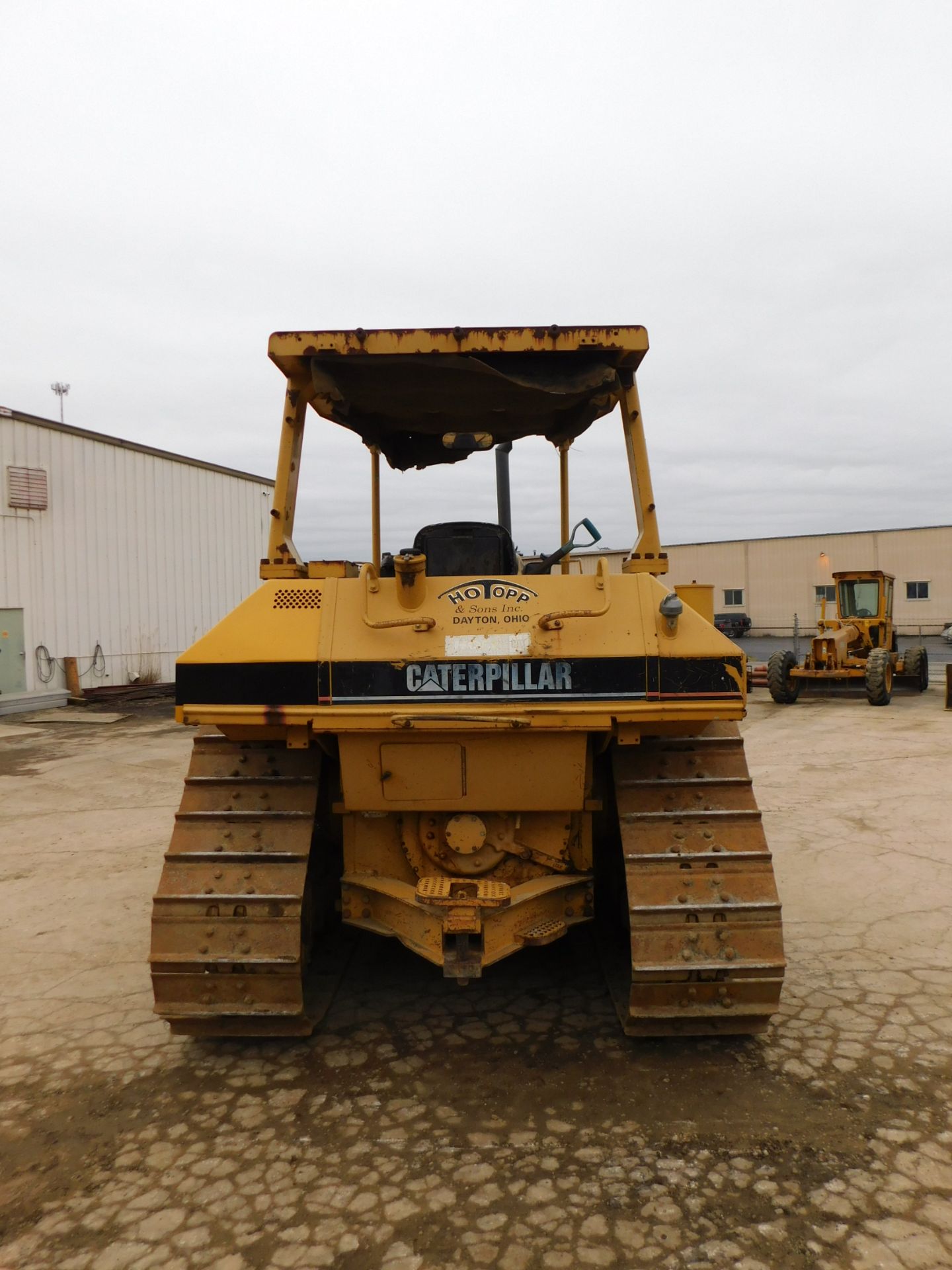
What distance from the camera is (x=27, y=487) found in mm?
16078

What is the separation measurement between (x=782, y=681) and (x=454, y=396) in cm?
1256

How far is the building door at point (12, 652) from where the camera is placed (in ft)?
51.8

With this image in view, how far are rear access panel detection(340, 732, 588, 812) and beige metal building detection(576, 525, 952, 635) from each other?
32953 millimetres

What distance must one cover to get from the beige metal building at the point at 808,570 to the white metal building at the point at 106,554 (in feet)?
64.3

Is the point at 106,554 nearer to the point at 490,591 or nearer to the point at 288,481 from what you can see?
the point at 288,481

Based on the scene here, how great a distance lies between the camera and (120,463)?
1811cm

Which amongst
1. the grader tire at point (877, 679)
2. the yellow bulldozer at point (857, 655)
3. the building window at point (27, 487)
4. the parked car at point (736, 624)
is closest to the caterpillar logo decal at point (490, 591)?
the yellow bulldozer at point (857, 655)

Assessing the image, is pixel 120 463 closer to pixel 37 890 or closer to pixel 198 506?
pixel 198 506

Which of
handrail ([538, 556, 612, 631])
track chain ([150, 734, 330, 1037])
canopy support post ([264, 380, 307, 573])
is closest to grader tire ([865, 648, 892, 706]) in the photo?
handrail ([538, 556, 612, 631])

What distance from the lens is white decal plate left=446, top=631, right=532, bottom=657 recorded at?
326 cm

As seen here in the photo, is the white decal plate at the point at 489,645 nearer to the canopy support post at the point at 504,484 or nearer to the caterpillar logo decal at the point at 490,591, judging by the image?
the caterpillar logo decal at the point at 490,591

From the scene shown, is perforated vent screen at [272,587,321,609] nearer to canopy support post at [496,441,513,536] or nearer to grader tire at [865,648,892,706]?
canopy support post at [496,441,513,536]

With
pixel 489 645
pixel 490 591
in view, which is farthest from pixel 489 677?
pixel 490 591

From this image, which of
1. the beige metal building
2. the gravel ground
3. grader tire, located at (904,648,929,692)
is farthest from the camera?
the beige metal building
